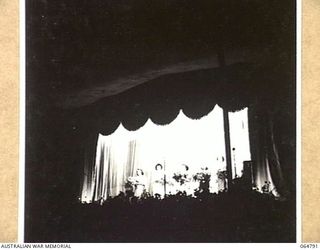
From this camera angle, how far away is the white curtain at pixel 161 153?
1123 millimetres

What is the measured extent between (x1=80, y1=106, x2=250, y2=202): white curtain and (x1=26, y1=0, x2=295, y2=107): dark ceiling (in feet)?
0.35

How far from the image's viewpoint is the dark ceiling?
3.68 feet

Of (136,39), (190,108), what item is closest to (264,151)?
Answer: (190,108)

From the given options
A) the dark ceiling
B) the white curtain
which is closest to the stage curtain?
the white curtain

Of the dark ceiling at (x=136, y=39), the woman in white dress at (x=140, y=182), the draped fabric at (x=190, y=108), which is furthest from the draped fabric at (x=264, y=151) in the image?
the woman in white dress at (x=140, y=182)

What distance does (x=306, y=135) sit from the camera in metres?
1.12

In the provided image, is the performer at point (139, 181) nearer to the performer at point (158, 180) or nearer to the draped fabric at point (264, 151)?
the performer at point (158, 180)

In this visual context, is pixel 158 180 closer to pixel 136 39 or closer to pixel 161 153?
pixel 161 153

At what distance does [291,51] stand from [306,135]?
181mm

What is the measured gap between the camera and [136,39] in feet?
3.69

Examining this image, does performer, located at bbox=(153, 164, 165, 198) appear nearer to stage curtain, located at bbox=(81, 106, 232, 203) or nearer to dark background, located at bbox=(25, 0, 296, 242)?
stage curtain, located at bbox=(81, 106, 232, 203)

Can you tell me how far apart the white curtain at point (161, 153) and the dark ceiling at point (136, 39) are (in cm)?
11

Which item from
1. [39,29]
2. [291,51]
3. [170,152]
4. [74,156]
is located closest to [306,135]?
[291,51]

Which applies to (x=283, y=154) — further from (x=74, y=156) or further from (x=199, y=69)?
(x=74, y=156)
